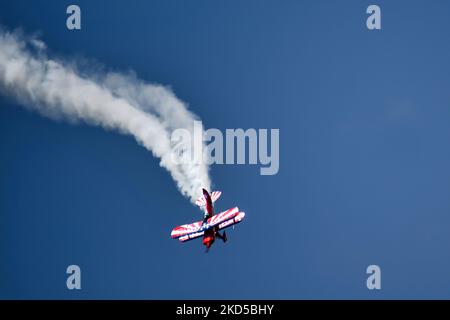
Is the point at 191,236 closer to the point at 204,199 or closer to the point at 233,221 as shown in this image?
the point at 204,199

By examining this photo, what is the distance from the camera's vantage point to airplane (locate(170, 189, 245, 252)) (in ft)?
250

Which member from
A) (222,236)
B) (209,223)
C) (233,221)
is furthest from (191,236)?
(233,221)

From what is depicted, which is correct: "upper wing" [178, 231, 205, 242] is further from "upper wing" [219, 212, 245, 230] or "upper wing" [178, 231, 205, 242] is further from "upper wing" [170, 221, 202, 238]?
"upper wing" [219, 212, 245, 230]

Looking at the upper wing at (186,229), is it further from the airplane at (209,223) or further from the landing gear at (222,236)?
the landing gear at (222,236)

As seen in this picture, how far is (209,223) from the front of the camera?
77.2 meters

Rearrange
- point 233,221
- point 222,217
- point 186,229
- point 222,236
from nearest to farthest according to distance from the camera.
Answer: point 233,221 → point 222,217 → point 222,236 → point 186,229

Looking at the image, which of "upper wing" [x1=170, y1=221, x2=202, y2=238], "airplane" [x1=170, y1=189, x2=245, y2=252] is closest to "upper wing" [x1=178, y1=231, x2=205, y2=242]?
"airplane" [x1=170, y1=189, x2=245, y2=252]

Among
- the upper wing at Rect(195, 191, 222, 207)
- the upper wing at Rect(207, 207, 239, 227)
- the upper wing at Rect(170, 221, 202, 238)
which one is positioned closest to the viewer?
the upper wing at Rect(207, 207, 239, 227)

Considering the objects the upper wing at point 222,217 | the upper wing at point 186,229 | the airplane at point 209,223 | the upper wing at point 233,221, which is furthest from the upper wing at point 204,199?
the upper wing at point 233,221
